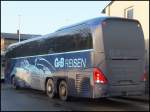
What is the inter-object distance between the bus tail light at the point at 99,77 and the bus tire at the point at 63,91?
8.71 feet

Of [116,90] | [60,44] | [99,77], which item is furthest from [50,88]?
[116,90]


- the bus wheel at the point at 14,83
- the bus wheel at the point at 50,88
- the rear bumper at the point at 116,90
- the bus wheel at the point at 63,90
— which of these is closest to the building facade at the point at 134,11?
the bus wheel at the point at 50,88

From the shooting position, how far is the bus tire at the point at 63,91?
1917 centimetres

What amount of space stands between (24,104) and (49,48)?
4.23 metres

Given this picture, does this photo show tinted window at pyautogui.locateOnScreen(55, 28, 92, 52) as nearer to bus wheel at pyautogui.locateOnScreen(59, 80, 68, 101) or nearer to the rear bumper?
bus wheel at pyautogui.locateOnScreen(59, 80, 68, 101)

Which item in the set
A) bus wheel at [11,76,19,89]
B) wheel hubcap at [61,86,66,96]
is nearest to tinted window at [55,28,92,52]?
wheel hubcap at [61,86,66,96]

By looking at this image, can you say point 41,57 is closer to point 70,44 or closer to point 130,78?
point 70,44

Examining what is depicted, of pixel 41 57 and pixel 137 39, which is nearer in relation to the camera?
pixel 137 39

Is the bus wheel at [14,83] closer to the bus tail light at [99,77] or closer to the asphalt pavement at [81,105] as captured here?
the asphalt pavement at [81,105]

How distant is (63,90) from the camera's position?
767 inches

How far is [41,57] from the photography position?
22453mm

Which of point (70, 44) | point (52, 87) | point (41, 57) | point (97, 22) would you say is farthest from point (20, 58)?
point (97, 22)

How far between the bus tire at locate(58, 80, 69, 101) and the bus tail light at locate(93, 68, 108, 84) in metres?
2.66

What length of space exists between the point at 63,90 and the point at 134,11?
304 inches
